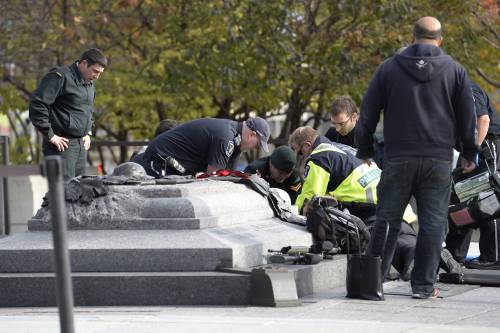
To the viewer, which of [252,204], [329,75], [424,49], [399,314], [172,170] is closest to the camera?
[399,314]

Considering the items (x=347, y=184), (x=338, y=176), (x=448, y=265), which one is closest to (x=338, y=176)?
(x=338, y=176)

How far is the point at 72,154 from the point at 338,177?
2.50m

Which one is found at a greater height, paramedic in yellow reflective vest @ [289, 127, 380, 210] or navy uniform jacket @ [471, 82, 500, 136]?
navy uniform jacket @ [471, 82, 500, 136]

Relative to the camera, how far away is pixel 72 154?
10.9 meters

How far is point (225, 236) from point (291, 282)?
0.74 metres

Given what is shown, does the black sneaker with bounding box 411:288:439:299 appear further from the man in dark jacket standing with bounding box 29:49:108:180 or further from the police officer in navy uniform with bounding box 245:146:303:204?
the police officer in navy uniform with bounding box 245:146:303:204

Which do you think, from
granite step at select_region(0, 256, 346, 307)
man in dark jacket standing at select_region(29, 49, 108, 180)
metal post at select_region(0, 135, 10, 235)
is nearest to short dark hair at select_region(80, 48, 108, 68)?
man in dark jacket standing at select_region(29, 49, 108, 180)

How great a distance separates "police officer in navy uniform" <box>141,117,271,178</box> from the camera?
34.9 ft

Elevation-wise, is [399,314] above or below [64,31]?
below

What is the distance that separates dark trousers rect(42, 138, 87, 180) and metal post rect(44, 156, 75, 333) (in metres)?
5.34

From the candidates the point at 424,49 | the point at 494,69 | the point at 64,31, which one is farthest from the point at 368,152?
the point at 494,69

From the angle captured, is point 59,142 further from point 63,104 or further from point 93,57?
point 93,57

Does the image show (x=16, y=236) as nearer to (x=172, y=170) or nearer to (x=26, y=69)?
(x=172, y=170)

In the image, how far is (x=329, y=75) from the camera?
64.1ft
